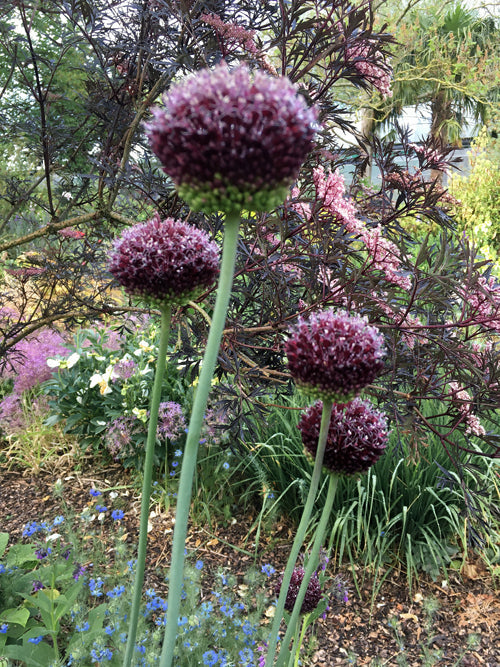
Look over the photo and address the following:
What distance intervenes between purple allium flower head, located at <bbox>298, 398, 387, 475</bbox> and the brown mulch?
1382 millimetres

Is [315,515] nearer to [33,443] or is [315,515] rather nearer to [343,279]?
[343,279]

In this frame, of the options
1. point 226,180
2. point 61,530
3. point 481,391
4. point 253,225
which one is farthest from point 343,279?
point 61,530

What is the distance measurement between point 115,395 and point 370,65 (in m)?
2.59

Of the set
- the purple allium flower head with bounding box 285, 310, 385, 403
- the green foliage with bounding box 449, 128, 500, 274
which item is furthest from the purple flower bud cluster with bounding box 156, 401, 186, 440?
the green foliage with bounding box 449, 128, 500, 274

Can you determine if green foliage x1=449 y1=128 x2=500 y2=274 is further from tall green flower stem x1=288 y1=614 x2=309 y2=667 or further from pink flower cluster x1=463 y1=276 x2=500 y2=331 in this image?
tall green flower stem x1=288 y1=614 x2=309 y2=667

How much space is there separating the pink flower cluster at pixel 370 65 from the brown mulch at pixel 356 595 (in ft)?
6.63

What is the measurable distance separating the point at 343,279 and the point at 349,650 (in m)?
1.80

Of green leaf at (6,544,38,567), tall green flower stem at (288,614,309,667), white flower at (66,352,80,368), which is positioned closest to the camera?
tall green flower stem at (288,614,309,667)

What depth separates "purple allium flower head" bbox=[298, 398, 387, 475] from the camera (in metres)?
0.98

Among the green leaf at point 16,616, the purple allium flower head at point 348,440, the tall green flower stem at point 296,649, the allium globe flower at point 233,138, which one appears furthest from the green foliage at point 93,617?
the allium globe flower at point 233,138

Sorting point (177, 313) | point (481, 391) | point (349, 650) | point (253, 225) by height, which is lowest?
point (349, 650)

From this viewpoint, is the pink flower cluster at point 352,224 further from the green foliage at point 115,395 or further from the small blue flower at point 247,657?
the green foliage at point 115,395

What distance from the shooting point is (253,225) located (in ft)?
5.74

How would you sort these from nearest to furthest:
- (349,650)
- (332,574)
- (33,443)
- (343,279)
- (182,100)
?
(182,100), (343,279), (349,650), (332,574), (33,443)
